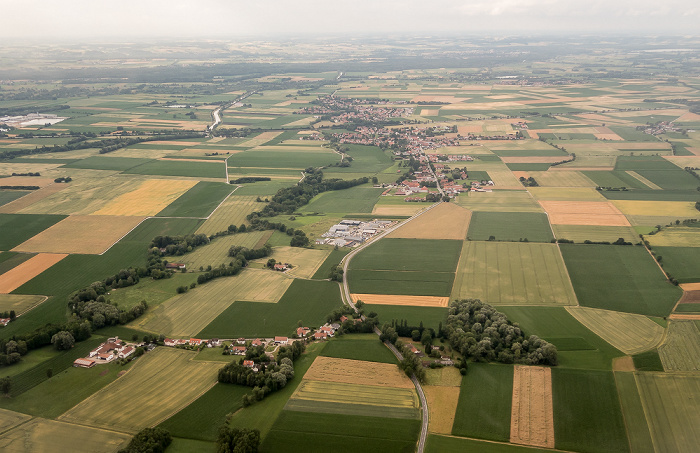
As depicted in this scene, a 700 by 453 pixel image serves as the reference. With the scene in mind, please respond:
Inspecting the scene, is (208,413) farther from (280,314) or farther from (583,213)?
(583,213)

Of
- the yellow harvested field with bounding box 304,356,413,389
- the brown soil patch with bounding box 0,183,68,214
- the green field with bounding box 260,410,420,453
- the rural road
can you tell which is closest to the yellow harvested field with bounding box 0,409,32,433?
the green field with bounding box 260,410,420,453

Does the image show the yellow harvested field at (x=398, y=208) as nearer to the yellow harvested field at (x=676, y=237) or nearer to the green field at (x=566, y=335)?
the green field at (x=566, y=335)

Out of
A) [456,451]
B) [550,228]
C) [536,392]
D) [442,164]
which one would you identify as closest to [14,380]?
[456,451]

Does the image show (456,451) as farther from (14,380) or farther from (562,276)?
(14,380)

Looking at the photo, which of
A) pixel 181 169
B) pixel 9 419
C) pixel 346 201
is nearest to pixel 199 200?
pixel 181 169

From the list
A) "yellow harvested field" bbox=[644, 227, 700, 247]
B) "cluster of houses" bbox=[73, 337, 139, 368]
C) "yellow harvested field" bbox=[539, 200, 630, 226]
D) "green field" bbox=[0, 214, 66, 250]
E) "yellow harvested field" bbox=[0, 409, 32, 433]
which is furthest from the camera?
"yellow harvested field" bbox=[539, 200, 630, 226]

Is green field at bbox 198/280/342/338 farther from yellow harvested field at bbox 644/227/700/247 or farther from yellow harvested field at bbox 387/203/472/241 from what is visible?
yellow harvested field at bbox 644/227/700/247

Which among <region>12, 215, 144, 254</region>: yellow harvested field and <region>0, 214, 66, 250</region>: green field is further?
<region>0, 214, 66, 250</region>: green field
